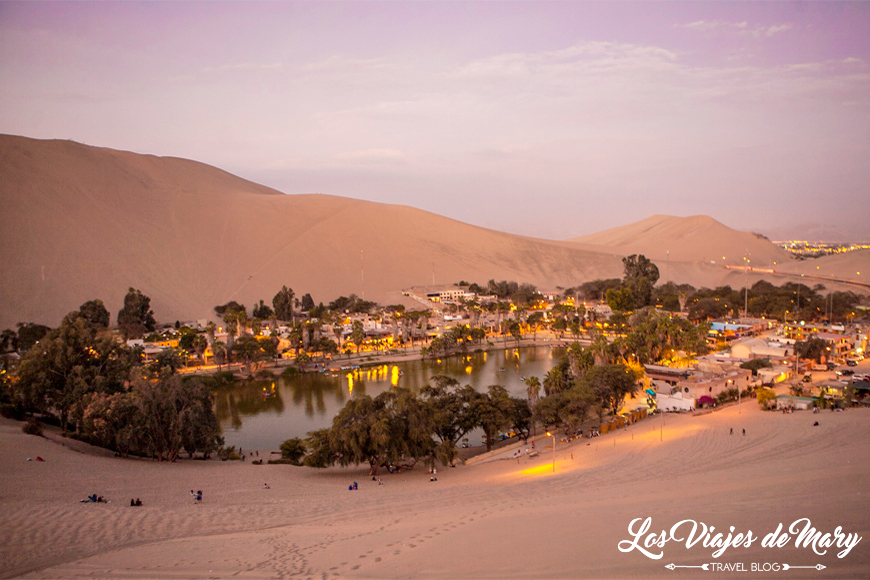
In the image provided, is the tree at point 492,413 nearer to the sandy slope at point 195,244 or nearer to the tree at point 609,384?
the tree at point 609,384

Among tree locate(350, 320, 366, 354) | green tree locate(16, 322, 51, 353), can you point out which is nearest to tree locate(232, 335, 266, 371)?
tree locate(350, 320, 366, 354)

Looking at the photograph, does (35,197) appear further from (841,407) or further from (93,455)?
(841,407)

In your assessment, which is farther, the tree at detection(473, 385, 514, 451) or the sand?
the tree at detection(473, 385, 514, 451)

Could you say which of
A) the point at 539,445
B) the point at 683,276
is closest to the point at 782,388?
the point at 539,445

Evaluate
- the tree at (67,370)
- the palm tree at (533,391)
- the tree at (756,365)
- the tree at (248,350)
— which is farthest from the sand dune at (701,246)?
the tree at (67,370)

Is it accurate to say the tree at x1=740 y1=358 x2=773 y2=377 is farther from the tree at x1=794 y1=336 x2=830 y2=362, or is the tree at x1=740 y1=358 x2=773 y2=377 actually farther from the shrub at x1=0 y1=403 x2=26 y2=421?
the shrub at x1=0 y1=403 x2=26 y2=421

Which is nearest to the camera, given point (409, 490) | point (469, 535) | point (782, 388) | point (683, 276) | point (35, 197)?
point (469, 535)
